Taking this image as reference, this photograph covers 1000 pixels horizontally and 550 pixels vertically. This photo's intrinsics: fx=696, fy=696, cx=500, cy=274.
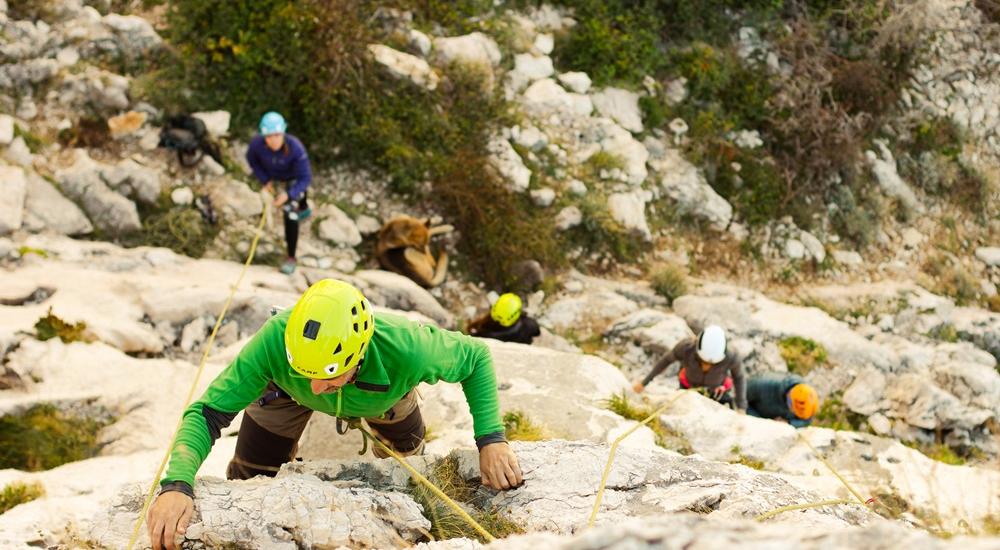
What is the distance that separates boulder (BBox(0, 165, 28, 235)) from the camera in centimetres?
733

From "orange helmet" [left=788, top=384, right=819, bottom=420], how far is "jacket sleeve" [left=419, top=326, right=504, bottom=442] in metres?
4.73

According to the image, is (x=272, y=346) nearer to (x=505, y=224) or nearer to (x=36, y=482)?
(x=36, y=482)

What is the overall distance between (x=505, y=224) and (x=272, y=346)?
6.56 metres

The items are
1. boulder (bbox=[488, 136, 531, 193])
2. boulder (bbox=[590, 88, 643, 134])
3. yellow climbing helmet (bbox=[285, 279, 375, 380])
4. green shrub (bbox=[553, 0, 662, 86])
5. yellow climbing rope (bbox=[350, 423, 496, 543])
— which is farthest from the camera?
green shrub (bbox=[553, 0, 662, 86])

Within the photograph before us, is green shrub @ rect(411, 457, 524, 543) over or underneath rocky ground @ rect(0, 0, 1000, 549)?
over

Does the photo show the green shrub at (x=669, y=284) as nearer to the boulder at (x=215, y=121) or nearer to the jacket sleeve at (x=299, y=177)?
the jacket sleeve at (x=299, y=177)

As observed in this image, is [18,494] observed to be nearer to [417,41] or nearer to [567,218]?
[567,218]

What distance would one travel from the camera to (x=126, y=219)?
320 inches

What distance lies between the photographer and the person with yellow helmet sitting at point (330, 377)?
3.07m

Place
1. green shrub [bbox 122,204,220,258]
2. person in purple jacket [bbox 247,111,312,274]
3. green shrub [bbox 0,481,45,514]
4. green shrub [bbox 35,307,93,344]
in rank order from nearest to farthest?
green shrub [bbox 0,481,45,514], green shrub [bbox 35,307,93,344], person in purple jacket [bbox 247,111,312,274], green shrub [bbox 122,204,220,258]

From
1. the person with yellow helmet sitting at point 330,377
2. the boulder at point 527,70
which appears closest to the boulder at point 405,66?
the boulder at point 527,70

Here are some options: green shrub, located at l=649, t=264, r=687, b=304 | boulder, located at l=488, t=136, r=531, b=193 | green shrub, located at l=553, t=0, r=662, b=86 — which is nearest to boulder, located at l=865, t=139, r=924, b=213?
green shrub, located at l=553, t=0, r=662, b=86

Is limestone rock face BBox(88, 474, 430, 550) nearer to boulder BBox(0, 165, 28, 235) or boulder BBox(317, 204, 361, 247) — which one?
boulder BBox(0, 165, 28, 235)

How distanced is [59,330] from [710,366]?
5.85 meters
